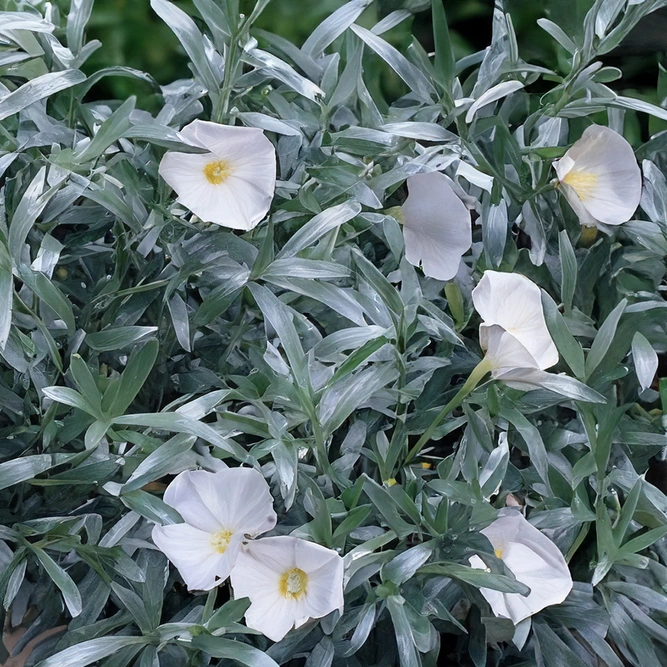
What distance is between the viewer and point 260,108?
609 mm

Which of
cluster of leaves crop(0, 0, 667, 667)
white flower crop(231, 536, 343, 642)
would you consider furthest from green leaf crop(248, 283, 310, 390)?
white flower crop(231, 536, 343, 642)

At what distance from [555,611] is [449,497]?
0.13 metres

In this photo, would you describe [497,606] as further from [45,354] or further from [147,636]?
[45,354]

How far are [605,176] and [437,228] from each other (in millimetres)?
141

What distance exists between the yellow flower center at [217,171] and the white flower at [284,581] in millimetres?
246

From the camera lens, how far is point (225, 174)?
0.52 m

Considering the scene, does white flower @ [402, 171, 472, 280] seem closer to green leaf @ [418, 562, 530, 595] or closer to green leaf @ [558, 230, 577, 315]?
green leaf @ [558, 230, 577, 315]

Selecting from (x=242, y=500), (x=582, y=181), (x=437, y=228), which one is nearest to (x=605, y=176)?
Answer: (x=582, y=181)

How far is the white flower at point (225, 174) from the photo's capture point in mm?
497

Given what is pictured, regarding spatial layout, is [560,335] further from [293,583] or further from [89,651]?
[89,651]

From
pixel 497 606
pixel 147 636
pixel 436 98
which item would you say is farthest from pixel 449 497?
pixel 436 98

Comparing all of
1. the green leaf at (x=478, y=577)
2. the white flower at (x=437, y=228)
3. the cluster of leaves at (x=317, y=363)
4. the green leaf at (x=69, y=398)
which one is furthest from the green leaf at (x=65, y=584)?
the white flower at (x=437, y=228)

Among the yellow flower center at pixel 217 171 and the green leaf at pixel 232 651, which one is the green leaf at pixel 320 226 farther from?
the green leaf at pixel 232 651

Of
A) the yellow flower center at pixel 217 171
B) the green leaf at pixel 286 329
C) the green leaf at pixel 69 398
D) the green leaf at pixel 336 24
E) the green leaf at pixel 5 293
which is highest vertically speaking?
the green leaf at pixel 336 24
